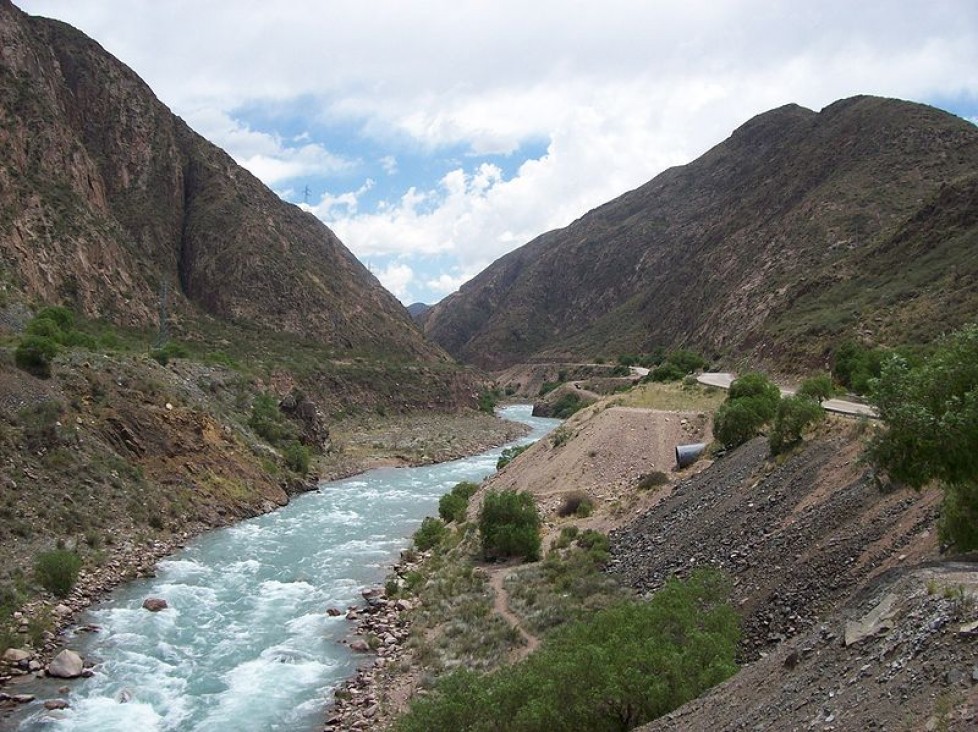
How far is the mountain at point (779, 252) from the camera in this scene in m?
51.2

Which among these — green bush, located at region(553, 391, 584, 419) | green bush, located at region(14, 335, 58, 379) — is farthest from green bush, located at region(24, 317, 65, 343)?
green bush, located at region(553, 391, 584, 419)

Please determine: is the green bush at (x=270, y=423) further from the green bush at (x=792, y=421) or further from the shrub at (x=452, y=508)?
the green bush at (x=792, y=421)

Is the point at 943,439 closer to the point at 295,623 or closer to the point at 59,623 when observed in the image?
the point at 295,623

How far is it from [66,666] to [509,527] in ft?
41.0

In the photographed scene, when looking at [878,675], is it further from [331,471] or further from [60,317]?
[60,317]

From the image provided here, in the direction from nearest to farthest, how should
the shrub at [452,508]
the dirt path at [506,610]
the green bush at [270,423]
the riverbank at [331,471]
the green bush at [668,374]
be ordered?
the dirt path at [506,610] → the riverbank at [331,471] → the shrub at [452,508] → the green bush at [270,423] → the green bush at [668,374]

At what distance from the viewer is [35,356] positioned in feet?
106

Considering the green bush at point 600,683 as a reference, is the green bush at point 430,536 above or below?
below

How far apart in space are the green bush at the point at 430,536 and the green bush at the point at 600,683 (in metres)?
15.1

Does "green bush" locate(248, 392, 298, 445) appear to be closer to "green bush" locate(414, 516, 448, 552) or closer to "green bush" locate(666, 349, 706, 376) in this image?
"green bush" locate(414, 516, 448, 552)

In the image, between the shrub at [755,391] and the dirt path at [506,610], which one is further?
the shrub at [755,391]

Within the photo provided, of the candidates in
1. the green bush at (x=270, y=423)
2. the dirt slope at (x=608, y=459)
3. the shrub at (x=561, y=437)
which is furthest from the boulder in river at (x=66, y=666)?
the green bush at (x=270, y=423)

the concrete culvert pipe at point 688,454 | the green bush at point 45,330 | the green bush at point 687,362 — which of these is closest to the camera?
the concrete culvert pipe at point 688,454

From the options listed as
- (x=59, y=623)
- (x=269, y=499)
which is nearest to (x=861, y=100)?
(x=269, y=499)
